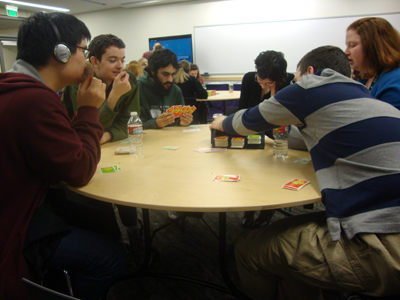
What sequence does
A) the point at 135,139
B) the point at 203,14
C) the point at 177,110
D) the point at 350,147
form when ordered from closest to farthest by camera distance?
the point at 350,147
the point at 135,139
the point at 177,110
the point at 203,14

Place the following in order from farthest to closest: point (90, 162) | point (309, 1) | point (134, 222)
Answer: point (309, 1), point (134, 222), point (90, 162)

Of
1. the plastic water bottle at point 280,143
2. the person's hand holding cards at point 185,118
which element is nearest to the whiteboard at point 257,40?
the person's hand holding cards at point 185,118

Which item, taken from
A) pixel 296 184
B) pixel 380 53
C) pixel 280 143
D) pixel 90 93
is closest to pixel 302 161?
pixel 280 143

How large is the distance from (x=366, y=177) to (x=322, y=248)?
30 centimetres

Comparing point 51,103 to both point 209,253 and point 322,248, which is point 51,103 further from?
point 209,253

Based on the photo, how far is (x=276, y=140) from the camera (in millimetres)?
1499

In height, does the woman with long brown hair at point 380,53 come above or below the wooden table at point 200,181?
above

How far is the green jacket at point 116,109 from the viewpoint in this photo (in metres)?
1.79

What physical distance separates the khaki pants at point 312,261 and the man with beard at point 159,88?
4.77ft

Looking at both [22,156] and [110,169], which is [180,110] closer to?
[110,169]

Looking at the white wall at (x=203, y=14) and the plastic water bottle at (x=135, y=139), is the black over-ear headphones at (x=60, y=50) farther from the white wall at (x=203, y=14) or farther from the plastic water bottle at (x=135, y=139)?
the white wall at (x=203, y=14)

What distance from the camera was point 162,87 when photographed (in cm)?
252

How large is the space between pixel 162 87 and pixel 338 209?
198cm

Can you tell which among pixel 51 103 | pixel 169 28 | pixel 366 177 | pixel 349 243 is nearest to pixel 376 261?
pixel 349 243
